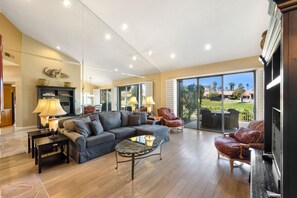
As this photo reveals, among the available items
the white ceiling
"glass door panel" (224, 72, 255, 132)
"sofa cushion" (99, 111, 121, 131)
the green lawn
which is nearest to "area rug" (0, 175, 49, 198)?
"sofa cushion" (99, 111, 121, 131)

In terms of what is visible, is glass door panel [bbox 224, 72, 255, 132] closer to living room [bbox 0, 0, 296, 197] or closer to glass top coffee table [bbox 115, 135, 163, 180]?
living room [bbox 0, 0, 296, 197]

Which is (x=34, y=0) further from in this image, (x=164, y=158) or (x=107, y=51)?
(x=164, y=158)

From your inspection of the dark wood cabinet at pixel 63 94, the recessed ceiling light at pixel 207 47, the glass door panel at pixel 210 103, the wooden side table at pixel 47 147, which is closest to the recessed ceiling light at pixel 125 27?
the recessed ceiling light at pixel 207 47

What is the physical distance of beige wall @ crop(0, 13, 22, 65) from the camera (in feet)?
16.2

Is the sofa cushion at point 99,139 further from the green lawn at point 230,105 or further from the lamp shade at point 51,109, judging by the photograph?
the green lawn at point 230,105

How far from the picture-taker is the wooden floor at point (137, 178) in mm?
1982

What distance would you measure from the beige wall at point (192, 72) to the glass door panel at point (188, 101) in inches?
17.1

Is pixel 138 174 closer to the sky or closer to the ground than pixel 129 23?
closer to the ground

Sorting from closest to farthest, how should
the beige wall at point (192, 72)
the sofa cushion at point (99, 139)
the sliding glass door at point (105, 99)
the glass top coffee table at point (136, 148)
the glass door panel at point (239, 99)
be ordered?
the glass top coffee table at point (136, 148), the sofa cushion at point (99, 139), the beige wall at point (192, 72), the glass door panel at point (239, 99), the sliding glass door at point (105, 99)

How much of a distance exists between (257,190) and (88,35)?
19.3 feet

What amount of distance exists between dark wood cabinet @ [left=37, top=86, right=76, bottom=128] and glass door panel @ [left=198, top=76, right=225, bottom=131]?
648 centimetres

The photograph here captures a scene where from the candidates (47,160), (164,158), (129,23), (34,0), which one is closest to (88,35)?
(34,0)

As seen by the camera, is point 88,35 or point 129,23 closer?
point 129,23

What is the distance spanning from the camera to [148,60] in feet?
20.2
